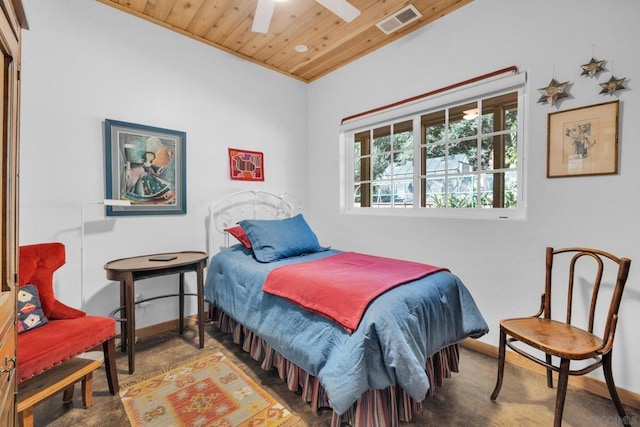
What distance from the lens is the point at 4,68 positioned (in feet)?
3.01

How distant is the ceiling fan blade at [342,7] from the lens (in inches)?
76.5

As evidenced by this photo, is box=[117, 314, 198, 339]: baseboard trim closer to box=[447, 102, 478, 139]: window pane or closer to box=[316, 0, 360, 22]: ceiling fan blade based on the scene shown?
box=[316, 0, 360, 22]: ceiling fan blade

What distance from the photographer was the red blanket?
153 cm

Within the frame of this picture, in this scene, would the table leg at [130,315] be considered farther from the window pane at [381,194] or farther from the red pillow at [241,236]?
the window pane at [381,194]

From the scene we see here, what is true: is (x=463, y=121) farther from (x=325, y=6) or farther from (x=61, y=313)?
(x=61, y=313)

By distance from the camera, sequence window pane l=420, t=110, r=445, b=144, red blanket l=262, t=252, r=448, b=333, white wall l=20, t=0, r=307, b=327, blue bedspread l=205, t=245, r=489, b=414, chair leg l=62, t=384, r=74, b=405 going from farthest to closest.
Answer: window pane l=420, t=110, r=445, b=144
white wall l=20, t=0, r=307, b=327
chair leg l=62, t=384, r=74, b=405
red blanket l=262, t=252, r=448, b=333
blue bedspread l=205, t=245, r=489, b=414

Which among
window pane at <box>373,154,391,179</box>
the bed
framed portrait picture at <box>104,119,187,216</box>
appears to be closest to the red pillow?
the bed

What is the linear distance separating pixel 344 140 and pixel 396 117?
0.75 metres

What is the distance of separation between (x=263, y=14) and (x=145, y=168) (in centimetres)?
159

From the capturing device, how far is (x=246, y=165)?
3273 millimetres

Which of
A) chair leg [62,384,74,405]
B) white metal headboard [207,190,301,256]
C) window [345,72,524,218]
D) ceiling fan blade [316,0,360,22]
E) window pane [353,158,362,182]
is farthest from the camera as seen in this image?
window pane [353,158,362,182]

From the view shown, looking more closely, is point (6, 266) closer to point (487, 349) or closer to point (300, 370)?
point (300, 370)

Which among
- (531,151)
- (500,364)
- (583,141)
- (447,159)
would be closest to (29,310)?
(500,364)

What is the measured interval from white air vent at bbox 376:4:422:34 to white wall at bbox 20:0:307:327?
4.82 feet
